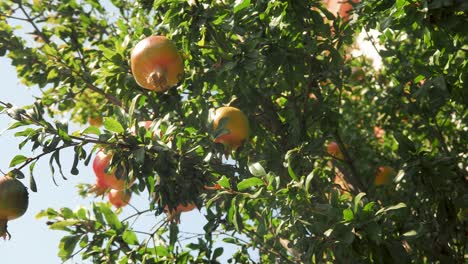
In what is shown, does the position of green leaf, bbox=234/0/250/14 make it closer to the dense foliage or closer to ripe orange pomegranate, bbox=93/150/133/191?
the dense foliage

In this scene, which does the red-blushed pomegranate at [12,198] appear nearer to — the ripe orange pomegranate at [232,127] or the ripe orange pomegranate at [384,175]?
the ripe orange pomegranate at [232,127]

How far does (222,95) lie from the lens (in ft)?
8.78

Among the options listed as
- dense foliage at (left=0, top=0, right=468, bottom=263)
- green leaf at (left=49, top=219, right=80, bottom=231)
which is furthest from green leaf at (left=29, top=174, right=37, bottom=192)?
green leaf at (left=49, top=219, right=80, bottom=231)

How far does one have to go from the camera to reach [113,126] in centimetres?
189

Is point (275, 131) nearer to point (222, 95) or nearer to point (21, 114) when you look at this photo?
point (222, 95)

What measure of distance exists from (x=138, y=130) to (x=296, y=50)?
2.65 ft

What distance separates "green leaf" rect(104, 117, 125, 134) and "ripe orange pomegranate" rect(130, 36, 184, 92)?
39cm

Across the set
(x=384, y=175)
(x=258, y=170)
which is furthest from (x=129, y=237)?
(x=384, y=175)

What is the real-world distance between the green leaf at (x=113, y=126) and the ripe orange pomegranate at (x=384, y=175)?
72.2 inches

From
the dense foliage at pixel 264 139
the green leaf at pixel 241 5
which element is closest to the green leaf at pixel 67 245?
the dense foliage at pixel 264 139

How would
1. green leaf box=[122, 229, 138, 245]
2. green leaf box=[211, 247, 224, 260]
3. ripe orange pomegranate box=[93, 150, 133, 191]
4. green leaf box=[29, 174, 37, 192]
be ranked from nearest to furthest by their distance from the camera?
green leaf box=[29, 174, 37, 192], ripe orange pomegranate box=[93, 150, 133, 191], green leaf box=[122, 229, 138, 245], green leaf box=[211, 247, 224, 260]

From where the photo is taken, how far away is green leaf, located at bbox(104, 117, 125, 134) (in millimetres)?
1869

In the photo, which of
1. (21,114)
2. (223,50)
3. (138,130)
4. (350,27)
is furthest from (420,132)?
(21,114)

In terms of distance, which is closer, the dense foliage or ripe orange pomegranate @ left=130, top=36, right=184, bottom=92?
the dense foliage
